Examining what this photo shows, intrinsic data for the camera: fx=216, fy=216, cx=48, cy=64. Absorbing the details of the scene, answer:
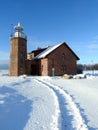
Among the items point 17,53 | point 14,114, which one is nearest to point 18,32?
point 17,53

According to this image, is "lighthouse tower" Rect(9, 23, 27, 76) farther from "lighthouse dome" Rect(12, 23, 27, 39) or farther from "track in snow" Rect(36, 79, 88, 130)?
"track in snow" Rect(36, 79, 88, 130)

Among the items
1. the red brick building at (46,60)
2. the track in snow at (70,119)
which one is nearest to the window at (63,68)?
the red brick building at (46,60)

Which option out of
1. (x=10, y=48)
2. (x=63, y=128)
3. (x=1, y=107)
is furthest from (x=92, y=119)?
(x=10, y=48)

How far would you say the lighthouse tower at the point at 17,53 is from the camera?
39.8 metres

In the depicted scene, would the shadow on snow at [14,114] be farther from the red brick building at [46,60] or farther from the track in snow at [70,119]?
the red brick building at [46,60]

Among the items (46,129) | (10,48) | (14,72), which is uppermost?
(10,48)

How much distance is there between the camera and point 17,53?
39688mm

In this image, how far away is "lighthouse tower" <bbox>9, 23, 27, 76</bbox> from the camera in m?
39.8

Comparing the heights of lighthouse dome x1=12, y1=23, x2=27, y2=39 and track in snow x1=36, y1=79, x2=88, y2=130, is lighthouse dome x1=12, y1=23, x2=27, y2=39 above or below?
above

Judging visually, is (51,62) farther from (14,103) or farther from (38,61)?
(14,103)

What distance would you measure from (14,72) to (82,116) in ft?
108

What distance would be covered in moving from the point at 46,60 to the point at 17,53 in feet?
18.1

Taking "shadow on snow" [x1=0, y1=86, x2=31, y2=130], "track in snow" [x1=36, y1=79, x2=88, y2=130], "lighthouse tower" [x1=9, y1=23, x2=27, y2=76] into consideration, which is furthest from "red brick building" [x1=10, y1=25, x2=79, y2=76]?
"track in snow" [x1=36, y1=79, x2=88, y2=130]

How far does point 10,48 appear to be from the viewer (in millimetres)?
40750
